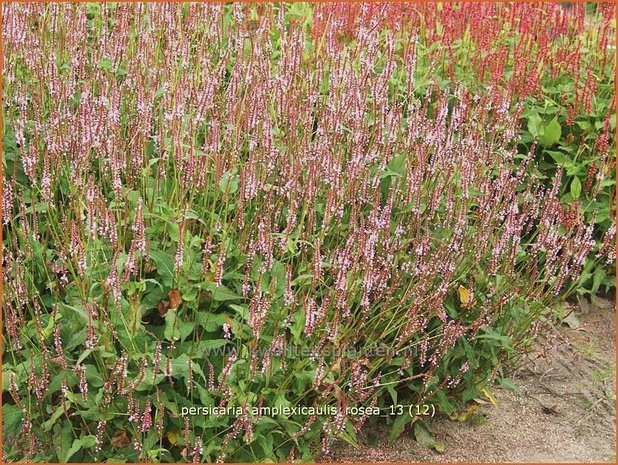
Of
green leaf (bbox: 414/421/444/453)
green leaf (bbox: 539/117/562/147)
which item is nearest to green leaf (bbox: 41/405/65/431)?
green leaf (bbox: 414/421/444/453)

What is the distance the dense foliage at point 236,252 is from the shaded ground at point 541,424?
183mm

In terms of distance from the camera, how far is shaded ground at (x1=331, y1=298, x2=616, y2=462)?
147 inches

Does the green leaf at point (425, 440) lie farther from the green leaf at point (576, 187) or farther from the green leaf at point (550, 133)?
the green leaf at point (550, 133)

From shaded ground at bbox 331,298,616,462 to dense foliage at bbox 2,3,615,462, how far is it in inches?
7.2

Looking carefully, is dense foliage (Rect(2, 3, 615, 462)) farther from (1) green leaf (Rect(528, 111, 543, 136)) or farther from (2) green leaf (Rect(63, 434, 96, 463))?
(1) green leaf (Rect(528, 111, 543, 136))

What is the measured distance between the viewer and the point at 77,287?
117 inches

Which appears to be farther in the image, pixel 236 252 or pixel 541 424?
pixel 541 424

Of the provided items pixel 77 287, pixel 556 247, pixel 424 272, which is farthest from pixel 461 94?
pixel 77 287

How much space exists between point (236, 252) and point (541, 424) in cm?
190

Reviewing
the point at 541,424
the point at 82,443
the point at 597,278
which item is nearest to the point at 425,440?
the point at 541,424

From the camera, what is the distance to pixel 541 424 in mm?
4082

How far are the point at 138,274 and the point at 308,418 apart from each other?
89cm

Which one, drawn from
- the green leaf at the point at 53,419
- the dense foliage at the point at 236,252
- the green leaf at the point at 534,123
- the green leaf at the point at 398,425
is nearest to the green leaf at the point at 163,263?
the dense foliage at the point at 236,252

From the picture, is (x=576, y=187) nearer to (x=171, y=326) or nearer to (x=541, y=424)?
(x=541, y=424)
